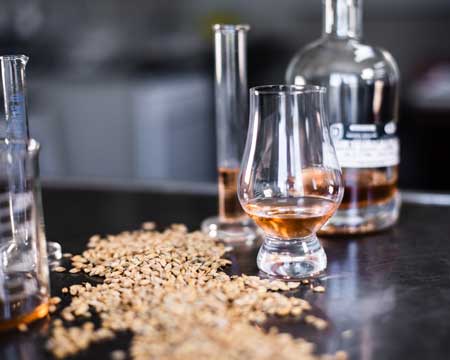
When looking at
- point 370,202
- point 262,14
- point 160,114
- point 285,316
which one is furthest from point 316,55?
point 262,14

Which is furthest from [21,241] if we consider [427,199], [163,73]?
[163,73]

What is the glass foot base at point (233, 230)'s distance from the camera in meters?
0.94

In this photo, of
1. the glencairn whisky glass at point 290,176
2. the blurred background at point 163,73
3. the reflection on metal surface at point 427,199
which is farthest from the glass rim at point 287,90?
the blurred background at point 163,73

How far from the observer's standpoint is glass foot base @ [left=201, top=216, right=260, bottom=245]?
944 millimetres

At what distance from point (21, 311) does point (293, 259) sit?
30 cm

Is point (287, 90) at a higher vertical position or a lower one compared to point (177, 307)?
higher

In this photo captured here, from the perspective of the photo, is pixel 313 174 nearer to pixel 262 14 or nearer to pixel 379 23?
pixel 379 23

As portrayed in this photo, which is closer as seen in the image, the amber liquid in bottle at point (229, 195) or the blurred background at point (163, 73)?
the amber liquid in bottle at point (229, 195)

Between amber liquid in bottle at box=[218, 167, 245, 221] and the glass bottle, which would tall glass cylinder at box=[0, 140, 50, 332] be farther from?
the glass bottle

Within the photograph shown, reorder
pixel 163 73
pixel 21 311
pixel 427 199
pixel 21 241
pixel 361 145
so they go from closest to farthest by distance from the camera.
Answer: pixel 21 311 → pixel 21 241 → pixel 361 145 → pixel 427 199 → pixel 163 73

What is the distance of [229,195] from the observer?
0.99 meters

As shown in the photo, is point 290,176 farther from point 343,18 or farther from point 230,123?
point 343,18

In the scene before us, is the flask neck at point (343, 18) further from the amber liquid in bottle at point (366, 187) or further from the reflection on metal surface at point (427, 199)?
the reflection on metal surface at point (427, 199)

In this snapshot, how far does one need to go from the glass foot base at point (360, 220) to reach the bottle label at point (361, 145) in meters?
0.06
